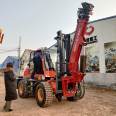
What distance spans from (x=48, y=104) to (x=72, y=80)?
1.43 m

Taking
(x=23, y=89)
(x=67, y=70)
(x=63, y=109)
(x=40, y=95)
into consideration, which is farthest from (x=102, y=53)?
(x=63, y=109)

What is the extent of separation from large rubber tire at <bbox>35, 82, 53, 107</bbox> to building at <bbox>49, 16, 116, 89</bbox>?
26.4 feet

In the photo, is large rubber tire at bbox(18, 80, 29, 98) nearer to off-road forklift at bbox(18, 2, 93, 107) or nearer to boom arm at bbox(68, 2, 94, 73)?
off-road forklift at bbox(18, 2, 93, 107)

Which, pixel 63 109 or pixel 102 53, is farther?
pixel 102 53

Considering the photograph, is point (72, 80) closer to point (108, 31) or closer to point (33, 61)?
point (33, 61)

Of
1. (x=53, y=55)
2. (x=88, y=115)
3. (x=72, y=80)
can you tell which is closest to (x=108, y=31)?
(x=53, y=55)

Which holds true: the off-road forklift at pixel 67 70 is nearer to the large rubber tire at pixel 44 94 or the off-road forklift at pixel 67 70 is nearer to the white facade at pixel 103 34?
the large rubber tire at pixel 44 94

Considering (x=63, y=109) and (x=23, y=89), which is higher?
(x=23, y=89)

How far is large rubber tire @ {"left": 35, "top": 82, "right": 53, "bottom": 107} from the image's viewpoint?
998 centimetres

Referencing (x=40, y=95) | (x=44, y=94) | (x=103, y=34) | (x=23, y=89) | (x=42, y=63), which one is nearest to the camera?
(x=44, y=94)

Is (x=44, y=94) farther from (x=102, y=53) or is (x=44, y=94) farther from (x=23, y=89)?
(x=102, y=53)

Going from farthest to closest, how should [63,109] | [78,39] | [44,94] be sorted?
[78,39] < [44,94] < [63,109]

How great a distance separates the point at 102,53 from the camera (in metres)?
19.3

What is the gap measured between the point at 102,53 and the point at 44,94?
1025 centimetres
